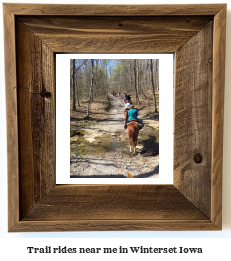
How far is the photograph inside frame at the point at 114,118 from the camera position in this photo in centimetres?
48

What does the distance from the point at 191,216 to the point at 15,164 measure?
1.25 feet

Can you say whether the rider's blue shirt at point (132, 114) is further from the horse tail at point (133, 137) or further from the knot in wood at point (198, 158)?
the knot in wood at point (198, 158)

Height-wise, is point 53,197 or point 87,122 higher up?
point 87,122

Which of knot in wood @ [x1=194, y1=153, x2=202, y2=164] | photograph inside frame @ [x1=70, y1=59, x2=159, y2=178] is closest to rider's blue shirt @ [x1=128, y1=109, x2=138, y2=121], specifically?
photograph inside frame @ [x1=70, y1=59, x2=159, y2=178]

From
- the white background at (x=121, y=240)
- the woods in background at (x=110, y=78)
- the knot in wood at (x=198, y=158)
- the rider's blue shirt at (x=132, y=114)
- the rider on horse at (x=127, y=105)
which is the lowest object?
the white background at (x=121, y=240)

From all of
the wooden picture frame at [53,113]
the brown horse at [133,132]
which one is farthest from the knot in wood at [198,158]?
the brown horse at [133,132]

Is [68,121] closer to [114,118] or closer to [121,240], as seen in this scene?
[114,118]

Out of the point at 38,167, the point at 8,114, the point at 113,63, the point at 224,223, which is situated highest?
the point at 113,63

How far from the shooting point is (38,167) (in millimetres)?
476

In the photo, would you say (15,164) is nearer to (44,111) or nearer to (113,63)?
(44,111)

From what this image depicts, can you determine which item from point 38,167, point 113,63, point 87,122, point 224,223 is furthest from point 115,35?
point 224,223

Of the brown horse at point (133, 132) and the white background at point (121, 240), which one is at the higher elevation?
the brown horse at point (133, 132)

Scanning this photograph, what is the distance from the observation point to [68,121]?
1.59ft

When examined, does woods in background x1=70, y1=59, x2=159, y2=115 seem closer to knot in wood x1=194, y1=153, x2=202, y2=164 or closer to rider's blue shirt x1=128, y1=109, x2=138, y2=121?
rider's blue shirt x1=128, y1=109, x2=138, y2=121
